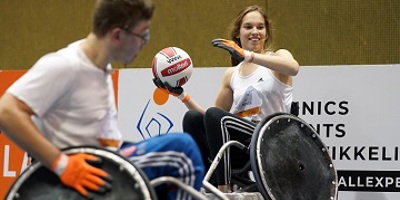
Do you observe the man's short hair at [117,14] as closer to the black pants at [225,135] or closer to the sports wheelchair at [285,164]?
the sports wheelchair at [285,164]

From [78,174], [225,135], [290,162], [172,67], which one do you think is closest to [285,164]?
[290,162]

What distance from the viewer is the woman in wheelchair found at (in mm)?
3258

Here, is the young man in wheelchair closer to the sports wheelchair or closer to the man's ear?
the man's ear

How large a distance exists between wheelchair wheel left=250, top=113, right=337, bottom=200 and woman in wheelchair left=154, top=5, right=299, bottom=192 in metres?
0.17

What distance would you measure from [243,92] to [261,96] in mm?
102

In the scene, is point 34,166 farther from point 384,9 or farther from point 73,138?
point 384,9

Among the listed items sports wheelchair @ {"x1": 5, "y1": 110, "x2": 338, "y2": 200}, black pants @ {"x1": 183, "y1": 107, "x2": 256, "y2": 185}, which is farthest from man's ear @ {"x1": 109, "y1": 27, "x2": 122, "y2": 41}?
black pants @ {"x1": 183, "y1": 107, "x2": 256, "y2": 185}

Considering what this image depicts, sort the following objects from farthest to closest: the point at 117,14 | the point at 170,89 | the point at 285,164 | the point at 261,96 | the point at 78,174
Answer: the point at 170,89
the point at 261,96
the point at 285,164
the point at 117,14
the point at 78,174

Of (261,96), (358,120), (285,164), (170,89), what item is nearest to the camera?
(285,164)

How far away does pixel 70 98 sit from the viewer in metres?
2.03

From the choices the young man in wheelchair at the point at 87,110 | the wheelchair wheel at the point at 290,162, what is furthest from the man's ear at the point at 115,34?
the wheelchair wheel at the point at 290,162

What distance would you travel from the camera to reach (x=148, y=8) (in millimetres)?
2068

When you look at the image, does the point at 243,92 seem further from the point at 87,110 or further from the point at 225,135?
the point at 87,110

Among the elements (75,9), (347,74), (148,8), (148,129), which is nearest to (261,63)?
(347,74)
